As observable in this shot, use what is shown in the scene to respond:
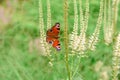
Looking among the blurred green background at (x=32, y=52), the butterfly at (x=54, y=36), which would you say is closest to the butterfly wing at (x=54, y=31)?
the butterfly at (x=54, y=36)

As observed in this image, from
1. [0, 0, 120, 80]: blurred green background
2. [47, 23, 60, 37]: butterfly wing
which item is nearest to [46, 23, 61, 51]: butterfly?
[47, 23, 60, 37]: butterfly wing

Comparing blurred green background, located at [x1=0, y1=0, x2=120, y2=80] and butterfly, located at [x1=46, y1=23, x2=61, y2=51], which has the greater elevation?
butterfly, located at [x1=46, y1=23, x2=61, y2=51]

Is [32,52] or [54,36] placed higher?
[54,36]

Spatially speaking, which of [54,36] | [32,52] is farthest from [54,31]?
[32,52]

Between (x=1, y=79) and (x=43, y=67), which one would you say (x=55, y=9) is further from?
(x=1, y=79)

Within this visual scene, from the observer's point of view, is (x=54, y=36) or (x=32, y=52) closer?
(x=54, y=36)

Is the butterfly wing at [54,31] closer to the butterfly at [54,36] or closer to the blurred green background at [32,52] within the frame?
the butterfly at [54,36]

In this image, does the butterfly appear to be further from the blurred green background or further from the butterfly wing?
the blurred green background

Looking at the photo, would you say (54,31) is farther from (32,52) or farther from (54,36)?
(32,52)

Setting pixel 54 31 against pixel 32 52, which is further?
pixel 32 52
